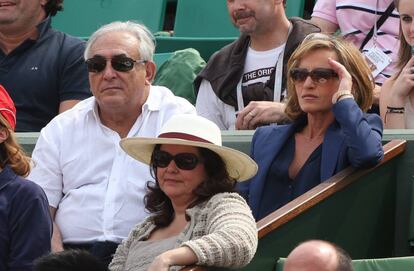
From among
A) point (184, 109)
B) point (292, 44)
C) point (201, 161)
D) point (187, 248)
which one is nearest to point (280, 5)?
point (292, 44)

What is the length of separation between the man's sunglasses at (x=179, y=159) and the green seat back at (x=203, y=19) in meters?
3.74

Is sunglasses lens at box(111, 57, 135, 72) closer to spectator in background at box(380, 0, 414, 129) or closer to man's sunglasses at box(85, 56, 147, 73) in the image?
man's sunglasses at box(85, 56, 147, 73)

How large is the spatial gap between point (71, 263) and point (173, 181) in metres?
0.56

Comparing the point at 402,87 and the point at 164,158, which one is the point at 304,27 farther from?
the point at 164,158

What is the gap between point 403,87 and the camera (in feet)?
19.4

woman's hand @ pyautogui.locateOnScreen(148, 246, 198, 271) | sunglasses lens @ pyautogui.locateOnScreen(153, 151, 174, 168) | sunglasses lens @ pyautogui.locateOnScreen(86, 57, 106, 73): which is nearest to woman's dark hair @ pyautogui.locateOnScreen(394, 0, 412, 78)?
sunglasses lens @ pyautogui.locateOnScreen(86, 57, 106, 73)

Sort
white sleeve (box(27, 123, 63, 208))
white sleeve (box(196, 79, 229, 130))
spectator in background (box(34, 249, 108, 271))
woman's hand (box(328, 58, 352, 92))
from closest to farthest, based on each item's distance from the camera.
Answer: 1. spectator in background (box(34, 249, 108, 271))
2. woman's hand (box(328, 58, 352, 92))
3. white sleeve (box(27, 123, 63, 208))
4. white sleeve (box(196, 79, 229, 130))

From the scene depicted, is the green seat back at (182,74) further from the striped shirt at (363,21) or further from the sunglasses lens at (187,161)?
the sunglasses lens at (187,161)

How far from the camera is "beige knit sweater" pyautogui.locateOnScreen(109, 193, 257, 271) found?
4.42 m

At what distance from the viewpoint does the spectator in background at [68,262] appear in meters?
4.49

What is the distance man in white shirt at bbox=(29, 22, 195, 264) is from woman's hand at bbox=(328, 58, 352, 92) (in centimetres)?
75

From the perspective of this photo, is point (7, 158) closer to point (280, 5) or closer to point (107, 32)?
point (107, 32)

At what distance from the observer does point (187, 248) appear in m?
4.43

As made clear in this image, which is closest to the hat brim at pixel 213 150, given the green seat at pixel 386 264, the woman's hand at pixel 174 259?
the green seat at pixel 386 264
